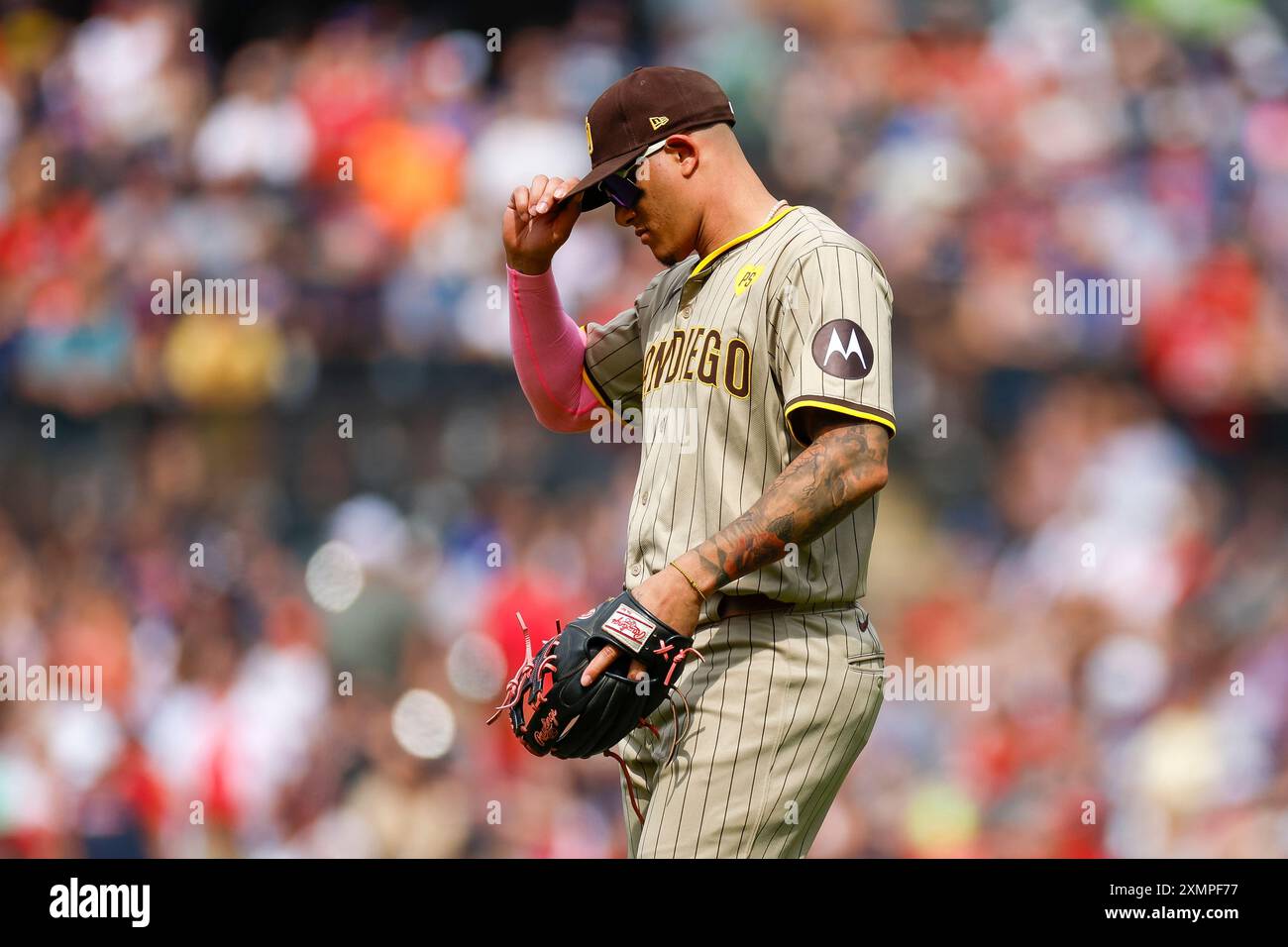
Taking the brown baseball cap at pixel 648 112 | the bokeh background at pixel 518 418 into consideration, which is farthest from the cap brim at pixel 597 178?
the bokeh background at pixel 518 418

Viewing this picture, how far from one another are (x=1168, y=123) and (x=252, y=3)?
332 centimetres

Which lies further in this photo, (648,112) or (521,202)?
(521,202)

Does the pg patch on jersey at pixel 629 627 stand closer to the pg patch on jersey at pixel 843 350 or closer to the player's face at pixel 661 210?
the pg patch on jersey at pixel 843 350

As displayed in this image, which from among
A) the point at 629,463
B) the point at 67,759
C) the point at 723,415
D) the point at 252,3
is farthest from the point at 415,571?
the point at 723,415

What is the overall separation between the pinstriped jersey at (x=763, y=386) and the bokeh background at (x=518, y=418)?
2423mm

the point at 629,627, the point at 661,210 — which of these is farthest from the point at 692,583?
the point at 661,210

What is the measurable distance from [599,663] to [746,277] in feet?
1.96

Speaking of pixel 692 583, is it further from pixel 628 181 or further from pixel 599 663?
pixel 628 181

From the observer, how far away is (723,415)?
6.31 feet

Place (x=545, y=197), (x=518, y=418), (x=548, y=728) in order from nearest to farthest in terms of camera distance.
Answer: (x=548, y=728)
(x=545, y=197)
(x=518, y=418)

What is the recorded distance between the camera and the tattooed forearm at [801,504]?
173 cm

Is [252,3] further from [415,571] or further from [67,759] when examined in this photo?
[67,759]

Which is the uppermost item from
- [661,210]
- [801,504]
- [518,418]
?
[518,418]

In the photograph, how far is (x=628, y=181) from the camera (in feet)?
6.72
